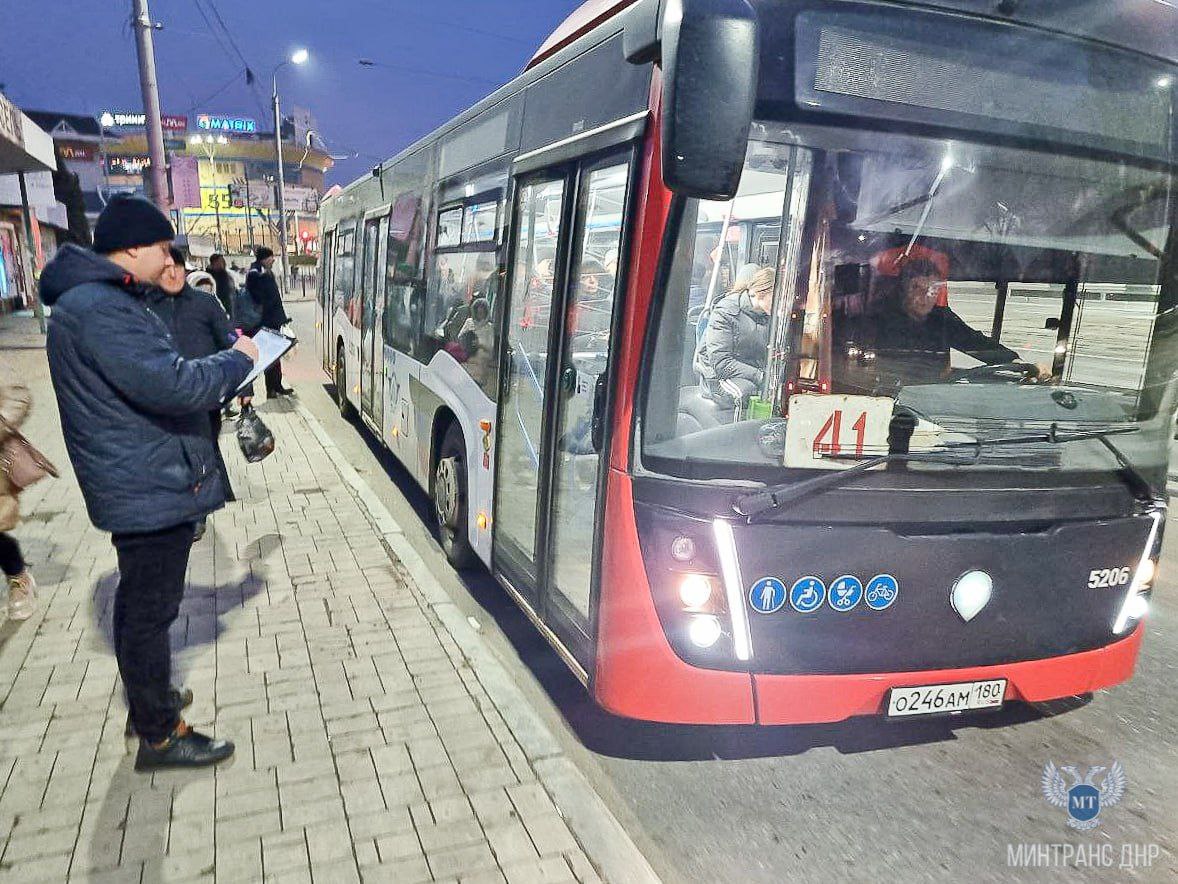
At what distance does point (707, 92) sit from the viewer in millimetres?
2395

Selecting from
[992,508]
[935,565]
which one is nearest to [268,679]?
[935,565]

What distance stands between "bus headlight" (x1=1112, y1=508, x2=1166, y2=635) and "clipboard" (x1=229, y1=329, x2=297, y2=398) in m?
3.64

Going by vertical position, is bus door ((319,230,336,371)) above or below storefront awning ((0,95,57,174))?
below

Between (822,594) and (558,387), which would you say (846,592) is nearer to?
(822,594)

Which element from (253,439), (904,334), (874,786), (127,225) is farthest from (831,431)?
(253,439)

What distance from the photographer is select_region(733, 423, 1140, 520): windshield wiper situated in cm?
278

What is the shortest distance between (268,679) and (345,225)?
7710 mm

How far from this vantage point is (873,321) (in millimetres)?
2955

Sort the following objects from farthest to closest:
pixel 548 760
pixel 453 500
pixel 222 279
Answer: pixel 222 279 < pixel 453 500 < pixel 548 760

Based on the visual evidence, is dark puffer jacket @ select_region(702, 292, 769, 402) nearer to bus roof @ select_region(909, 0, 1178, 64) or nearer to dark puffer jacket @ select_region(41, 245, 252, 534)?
bus roof @ select_region(909, 0, 1178, 64)

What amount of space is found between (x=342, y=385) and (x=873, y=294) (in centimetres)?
938

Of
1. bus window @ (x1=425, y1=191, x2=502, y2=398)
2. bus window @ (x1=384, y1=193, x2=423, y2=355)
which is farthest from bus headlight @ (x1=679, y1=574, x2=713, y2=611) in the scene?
bus window @ (x1=384, y1=193, x2=423, y2=355)

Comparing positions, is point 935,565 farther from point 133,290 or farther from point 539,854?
point 133,290

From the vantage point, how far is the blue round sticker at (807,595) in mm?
2887
